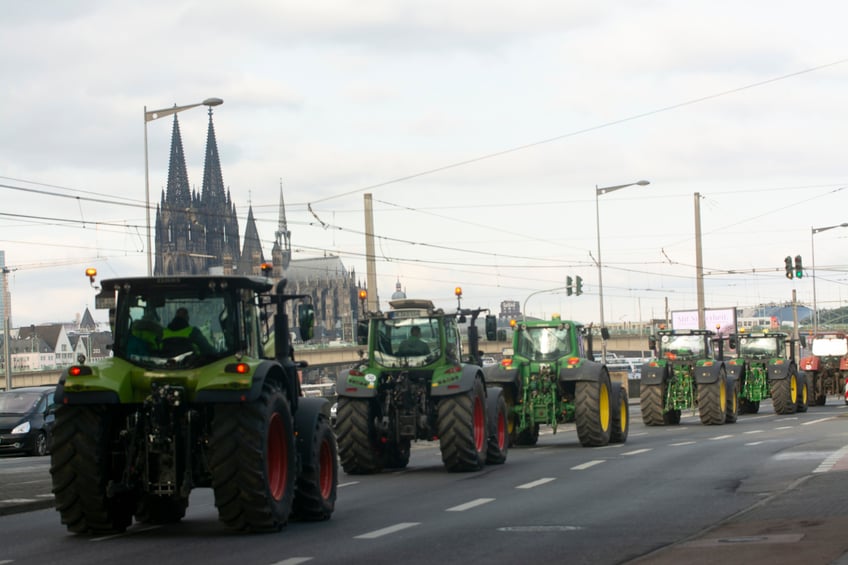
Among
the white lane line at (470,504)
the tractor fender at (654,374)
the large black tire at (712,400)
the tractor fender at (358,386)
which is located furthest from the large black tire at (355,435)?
the large black tire at (712,400)

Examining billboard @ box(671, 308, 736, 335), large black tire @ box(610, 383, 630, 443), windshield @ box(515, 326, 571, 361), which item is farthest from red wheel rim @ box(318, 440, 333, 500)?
billboard @ box(671, 308, 736, 335)

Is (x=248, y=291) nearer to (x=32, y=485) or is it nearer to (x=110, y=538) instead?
(x=110, y=538)

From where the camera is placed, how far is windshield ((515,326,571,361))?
90.3 feet

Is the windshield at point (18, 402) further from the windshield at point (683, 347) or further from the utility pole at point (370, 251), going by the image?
the windshield at point (683, 347)

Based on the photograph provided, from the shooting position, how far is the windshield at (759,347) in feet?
142

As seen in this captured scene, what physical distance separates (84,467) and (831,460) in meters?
11.9

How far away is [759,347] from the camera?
43.4 meters

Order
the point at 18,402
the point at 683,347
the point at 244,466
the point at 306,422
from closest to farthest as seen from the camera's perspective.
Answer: the point at 244,466 < the point at 306,422 < the point at 18,402 < the point at 683,347

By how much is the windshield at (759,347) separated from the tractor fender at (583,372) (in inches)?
683

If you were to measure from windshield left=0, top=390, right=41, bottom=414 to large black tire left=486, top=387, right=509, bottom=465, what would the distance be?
13.8m

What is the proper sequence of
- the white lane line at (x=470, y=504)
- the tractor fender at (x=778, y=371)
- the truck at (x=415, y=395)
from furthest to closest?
the tractor fender at (x=778, y=371) → the truck at (x=415, y=395) → the white lane line at (x=470, y=504)

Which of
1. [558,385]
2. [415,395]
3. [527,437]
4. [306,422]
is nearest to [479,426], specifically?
[415,395]

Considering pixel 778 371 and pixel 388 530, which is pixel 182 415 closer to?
pixel 388 530

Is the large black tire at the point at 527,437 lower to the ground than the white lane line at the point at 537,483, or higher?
lower
